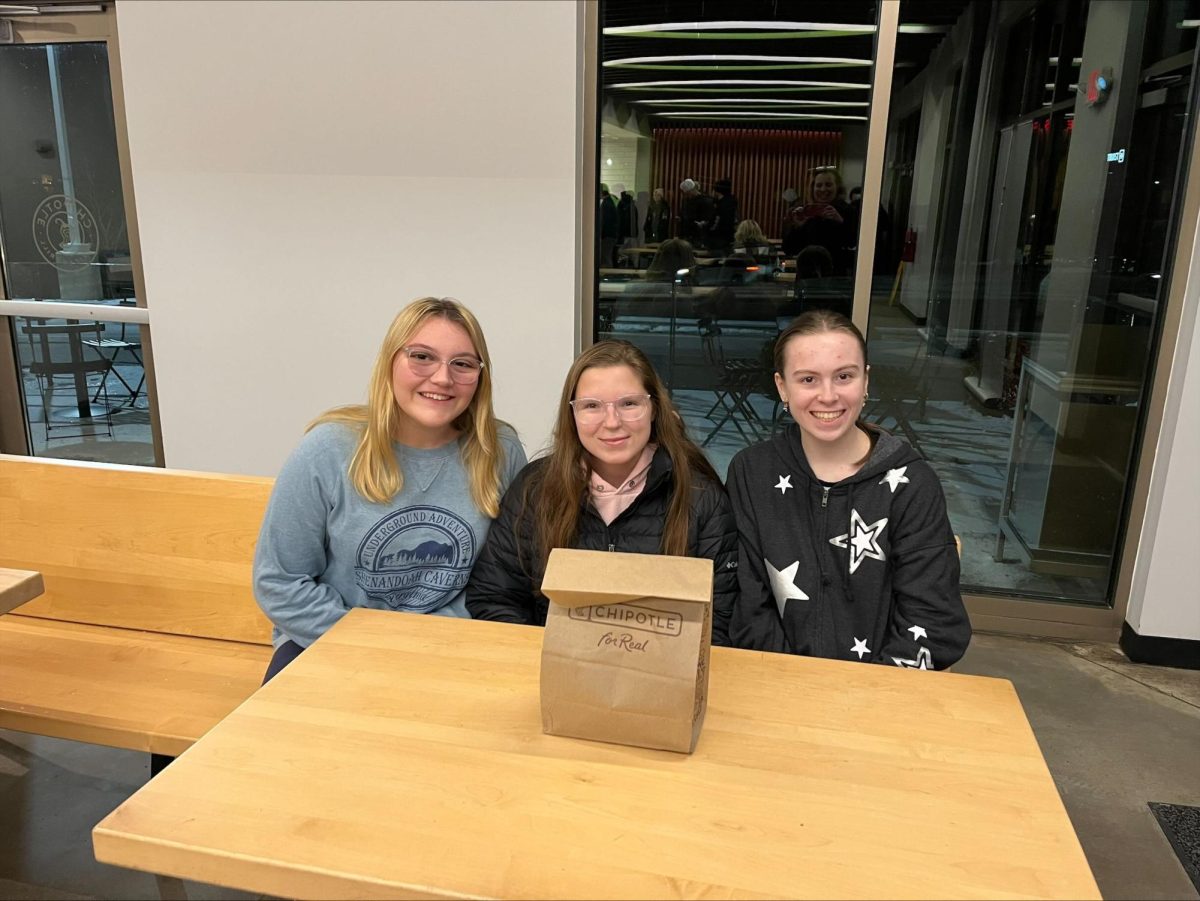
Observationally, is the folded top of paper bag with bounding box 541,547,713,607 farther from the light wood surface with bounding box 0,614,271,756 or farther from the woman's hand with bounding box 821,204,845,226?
the woman's hand with bounding box 821,204,845,226

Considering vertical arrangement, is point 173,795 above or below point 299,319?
below

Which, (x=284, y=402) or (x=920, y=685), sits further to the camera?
(x=284, y=402)

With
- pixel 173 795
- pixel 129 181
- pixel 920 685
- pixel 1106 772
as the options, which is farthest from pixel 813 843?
pixel 129 181

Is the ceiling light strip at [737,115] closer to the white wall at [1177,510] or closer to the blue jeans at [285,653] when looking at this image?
the white wall at [1177,510]

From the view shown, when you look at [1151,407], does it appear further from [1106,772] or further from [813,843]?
[813,843]

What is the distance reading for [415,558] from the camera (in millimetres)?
1786

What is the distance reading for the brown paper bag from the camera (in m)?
1.09

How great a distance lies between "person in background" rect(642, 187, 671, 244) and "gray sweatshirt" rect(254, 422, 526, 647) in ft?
5.73

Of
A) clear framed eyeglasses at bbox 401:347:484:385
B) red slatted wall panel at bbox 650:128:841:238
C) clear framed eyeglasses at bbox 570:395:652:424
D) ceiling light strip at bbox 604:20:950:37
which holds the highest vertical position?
ceiling light strip at bbox 604:20:950:37

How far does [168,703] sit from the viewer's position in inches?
74.7

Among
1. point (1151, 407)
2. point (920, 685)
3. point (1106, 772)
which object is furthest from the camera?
point (1151, 407)

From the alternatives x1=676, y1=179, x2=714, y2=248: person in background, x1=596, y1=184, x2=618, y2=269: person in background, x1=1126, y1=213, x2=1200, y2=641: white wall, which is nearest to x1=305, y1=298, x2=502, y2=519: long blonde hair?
x1=596, y1=184, x2=618, y2=269: person in background

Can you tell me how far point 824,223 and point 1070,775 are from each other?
199cm

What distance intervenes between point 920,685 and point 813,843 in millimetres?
469
